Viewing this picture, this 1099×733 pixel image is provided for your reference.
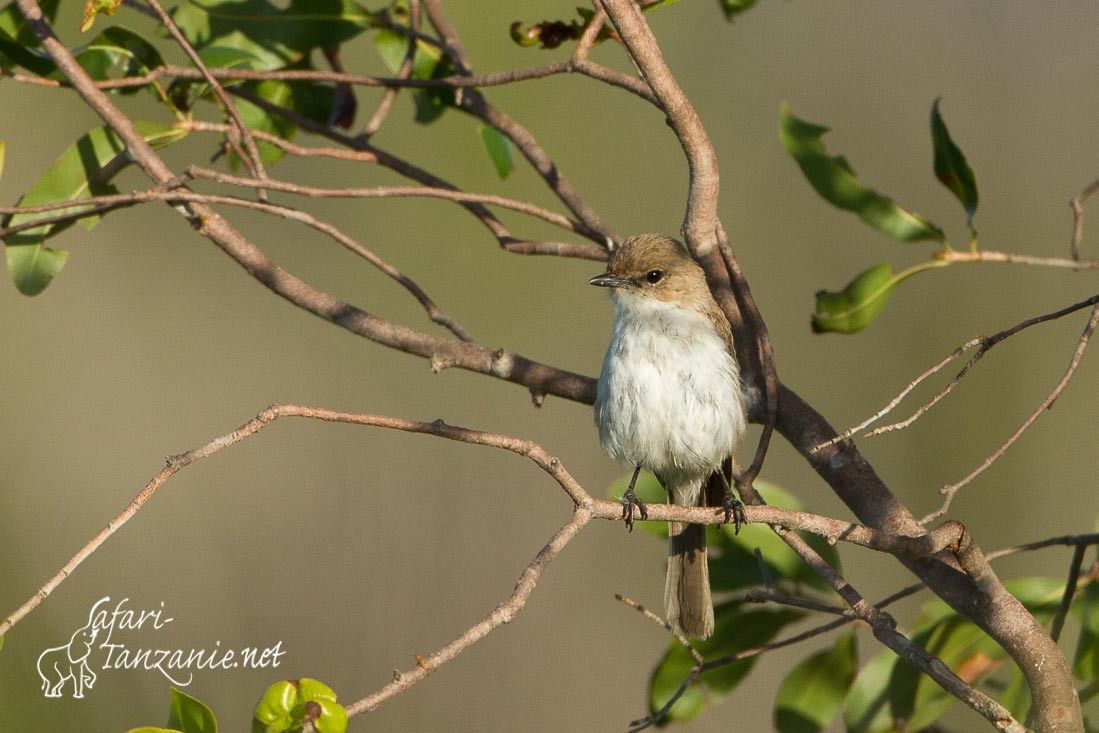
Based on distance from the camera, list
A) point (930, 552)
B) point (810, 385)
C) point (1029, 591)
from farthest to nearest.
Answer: point (810, 385)
point (1029, 591)
point (930, 552)

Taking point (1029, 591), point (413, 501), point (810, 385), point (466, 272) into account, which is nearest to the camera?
point (1029, 591)

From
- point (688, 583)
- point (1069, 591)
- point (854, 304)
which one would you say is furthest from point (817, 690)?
point (854, 304)

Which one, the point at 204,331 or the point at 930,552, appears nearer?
the point at 930,552

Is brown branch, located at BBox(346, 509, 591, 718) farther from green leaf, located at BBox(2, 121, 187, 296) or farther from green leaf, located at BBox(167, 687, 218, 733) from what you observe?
green leaf, located at BBox(2, 121, 187, 296)

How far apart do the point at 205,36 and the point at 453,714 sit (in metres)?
3.67

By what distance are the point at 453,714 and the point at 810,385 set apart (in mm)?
2791

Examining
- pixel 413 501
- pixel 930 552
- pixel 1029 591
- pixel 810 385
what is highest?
pixel 810 385

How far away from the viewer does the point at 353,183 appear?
23.0 feet

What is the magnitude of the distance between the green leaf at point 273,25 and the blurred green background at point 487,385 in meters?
3.14

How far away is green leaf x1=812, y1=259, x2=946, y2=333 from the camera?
3.12 m

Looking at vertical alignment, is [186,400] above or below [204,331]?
below

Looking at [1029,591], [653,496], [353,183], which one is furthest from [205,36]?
[353,183]

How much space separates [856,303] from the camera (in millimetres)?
3131

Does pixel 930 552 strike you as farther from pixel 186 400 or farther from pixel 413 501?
pixel 186 400
